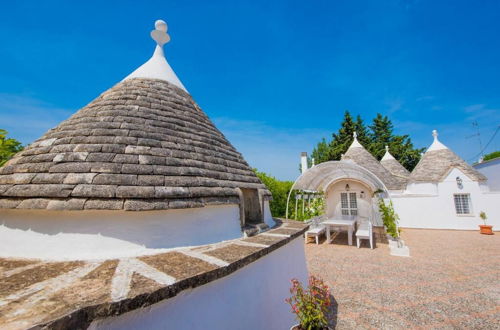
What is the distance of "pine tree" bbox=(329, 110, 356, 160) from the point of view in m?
30.6

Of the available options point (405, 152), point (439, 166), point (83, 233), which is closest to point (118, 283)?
point (83, 233)

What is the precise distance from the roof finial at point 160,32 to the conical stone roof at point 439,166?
19.9 meters

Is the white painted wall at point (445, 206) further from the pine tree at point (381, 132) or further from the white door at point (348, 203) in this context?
the pine tree at point (381, 132)

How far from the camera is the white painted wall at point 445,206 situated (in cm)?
1405

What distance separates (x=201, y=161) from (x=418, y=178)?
1926 centimetres

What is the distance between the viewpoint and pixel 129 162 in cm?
313

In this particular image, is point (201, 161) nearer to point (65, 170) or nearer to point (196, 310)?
point (65, 170)

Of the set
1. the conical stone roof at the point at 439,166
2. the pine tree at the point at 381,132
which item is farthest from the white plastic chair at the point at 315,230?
the pine tree at the point at 381,132

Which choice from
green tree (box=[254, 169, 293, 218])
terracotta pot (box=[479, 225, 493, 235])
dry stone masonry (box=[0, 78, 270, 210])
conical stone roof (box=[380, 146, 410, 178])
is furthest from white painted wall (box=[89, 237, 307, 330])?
conical stone roof (box=[380, 146, 410, 178])

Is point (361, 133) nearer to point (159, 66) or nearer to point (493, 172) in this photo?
point (493, 172)

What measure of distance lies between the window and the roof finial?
68.4ft

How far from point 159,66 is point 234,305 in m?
5.65

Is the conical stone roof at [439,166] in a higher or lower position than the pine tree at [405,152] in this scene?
lower

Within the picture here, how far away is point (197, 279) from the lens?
6.97 feet
